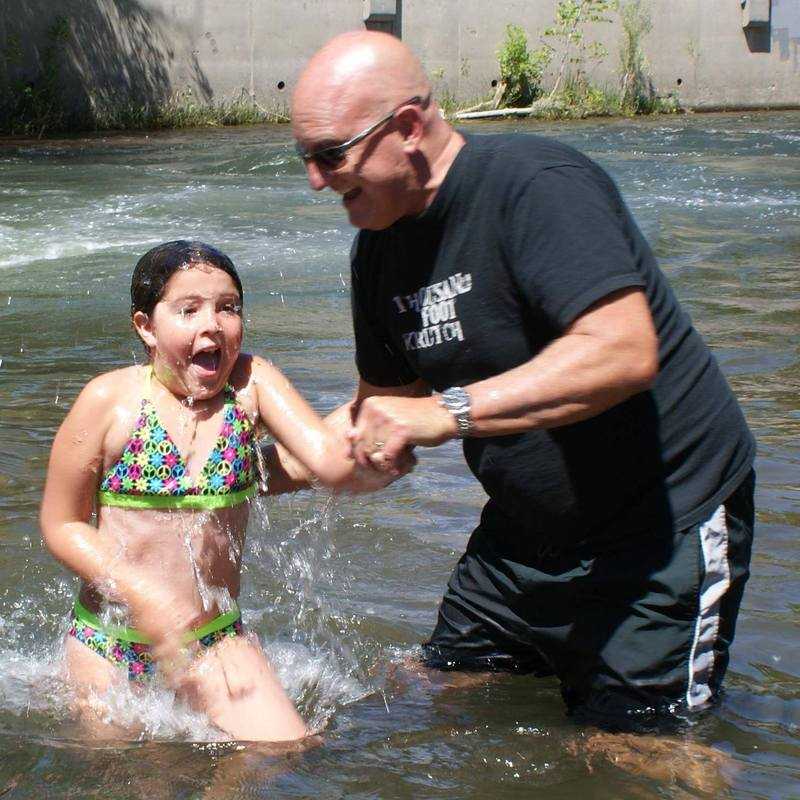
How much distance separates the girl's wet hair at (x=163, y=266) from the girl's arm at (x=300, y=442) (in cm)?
31

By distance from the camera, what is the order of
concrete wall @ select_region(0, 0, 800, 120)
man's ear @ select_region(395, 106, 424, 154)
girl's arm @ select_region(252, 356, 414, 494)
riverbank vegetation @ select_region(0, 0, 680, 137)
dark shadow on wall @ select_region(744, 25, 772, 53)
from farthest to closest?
dark shadow on wall @ select_region(744, 25, 772, 53), concrete wall @ select_region(0, 0, 800, 120), riverbank vegetation @ select_region(0, 0, 680, 137), girl's arm @ select_region(252, 356, 414, 494), man's ear @ select_region(395, 106, 424, 154)

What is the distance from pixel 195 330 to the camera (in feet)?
12.0

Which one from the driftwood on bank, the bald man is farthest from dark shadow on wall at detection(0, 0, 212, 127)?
the bald man

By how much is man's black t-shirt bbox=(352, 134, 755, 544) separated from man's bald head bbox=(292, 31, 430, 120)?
220mm

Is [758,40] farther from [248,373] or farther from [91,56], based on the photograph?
[248,373]

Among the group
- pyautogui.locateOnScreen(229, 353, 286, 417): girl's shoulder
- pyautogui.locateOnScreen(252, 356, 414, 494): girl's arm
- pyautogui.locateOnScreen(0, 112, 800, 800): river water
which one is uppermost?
pyautogui.locateOnScreen(229, 353, 286, 417): girl's shoulder

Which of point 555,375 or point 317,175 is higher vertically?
point 317,175

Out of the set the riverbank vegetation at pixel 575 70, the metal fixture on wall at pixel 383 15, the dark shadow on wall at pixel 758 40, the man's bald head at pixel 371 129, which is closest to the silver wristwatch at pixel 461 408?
the man's bald head at pixel 371 129

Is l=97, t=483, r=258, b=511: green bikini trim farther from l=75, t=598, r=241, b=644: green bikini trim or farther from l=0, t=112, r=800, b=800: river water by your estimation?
l=0, t=112, r=800, b=800: river water

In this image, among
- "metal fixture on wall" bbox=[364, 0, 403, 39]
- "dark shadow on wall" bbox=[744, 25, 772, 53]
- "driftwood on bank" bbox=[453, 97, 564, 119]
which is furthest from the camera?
"dark shadow on wall" bbox=[744, 25, 772, 53]

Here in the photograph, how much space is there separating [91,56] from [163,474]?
21.1m

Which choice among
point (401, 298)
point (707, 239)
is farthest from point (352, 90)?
point (707, 239)

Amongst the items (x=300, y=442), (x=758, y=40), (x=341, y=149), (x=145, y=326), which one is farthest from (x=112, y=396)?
(x=758, y=40)

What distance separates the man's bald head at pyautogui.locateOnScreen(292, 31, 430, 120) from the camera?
3.09 meters
